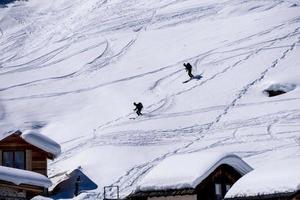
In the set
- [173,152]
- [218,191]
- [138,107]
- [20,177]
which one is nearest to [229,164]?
[218,191]

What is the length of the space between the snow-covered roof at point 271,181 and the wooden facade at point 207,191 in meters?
2.05

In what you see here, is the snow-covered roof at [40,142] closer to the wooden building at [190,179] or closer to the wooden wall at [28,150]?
the wooden wall at [28,150]

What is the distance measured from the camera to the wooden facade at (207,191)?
2384cm

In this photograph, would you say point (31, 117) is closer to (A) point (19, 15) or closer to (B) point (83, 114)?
(B) point (83, 114)

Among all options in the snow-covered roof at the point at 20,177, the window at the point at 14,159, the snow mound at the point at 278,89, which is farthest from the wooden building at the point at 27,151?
the snow mound at the point at 278,89

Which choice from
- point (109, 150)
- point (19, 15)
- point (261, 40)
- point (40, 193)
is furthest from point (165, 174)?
point (19, 15)

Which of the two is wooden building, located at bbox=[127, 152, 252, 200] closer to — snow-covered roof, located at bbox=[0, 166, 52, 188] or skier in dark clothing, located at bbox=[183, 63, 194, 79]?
snow-covered roof, located at bbox=[0, 166, 52, 188]

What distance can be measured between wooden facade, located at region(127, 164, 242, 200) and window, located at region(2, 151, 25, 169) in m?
8.58

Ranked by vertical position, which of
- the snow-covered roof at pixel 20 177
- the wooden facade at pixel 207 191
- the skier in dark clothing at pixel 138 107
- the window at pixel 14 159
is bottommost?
the wooden facade at pixel 207 191

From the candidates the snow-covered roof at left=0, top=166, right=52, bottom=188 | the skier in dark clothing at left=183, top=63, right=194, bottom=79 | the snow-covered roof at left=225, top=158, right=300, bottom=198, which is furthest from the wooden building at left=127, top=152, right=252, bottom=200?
the skier in dark clothing at left=183, top=63, right=194, bottom=79

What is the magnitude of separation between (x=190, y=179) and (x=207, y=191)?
3.43 ft

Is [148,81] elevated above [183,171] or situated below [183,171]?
above

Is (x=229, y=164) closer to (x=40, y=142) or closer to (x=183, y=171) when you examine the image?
(x=183, y=171)

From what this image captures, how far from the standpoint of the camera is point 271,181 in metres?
21.1
